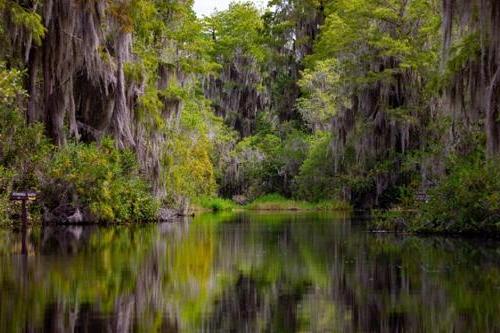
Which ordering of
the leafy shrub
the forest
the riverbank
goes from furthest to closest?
the leafy shrub → the riverbank → the forest

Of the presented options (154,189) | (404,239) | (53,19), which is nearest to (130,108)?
(154,189)

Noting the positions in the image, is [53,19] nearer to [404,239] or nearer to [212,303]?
[404,239]

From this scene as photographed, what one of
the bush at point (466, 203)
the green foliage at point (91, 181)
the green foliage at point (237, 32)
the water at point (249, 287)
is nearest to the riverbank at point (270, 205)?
the green foliage at point (237, 32)

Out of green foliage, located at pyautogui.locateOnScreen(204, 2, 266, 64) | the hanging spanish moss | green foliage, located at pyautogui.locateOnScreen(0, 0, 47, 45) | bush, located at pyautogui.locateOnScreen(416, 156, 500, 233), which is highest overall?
green foliage, located at pyautogui.locateOnScreen(204, 2, 266, 64)

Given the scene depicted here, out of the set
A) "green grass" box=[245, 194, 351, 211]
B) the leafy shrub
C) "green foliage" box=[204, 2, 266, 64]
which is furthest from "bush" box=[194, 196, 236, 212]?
"green foliage" box=[204, 2, 266, 64]

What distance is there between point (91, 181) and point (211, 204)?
17475 mm

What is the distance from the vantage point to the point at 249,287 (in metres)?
7.61

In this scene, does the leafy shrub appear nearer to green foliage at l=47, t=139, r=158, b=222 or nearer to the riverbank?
the riverbank

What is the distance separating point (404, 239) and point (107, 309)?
903 cm

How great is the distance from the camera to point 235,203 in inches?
1588

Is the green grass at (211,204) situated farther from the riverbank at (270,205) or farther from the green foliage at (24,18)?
the green foliage at (24,18)

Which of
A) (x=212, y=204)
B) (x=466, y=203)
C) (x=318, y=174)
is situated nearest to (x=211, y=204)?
(x=212, y=204)

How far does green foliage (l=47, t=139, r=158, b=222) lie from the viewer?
60.9 ft

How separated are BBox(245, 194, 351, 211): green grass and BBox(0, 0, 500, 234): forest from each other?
0.43ft
